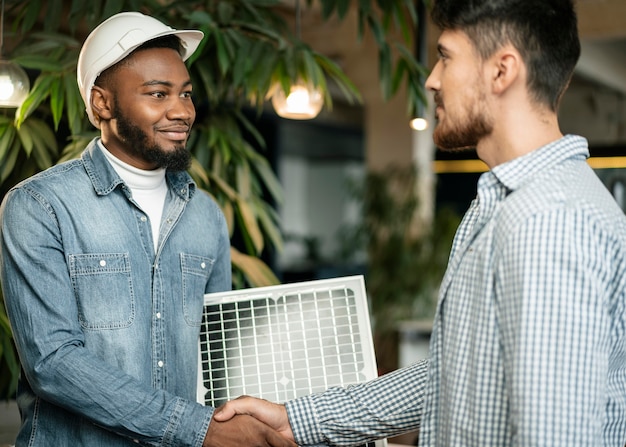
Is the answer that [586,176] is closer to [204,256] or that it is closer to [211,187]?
[204,256]

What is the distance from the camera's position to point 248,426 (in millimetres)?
1703

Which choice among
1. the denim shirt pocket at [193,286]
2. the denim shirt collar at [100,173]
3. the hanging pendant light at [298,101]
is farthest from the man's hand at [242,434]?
the hanging pendant light at [298,101]

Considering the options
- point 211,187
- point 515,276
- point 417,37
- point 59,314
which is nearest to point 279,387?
point 59,314

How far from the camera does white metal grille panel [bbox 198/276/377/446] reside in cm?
182

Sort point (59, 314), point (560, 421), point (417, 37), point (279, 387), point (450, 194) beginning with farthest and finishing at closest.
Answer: point (450, 194)
point (417, 37)
point (279, 387)
point (59, 314)
point (560, 421)

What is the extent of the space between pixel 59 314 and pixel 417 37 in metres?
3.20

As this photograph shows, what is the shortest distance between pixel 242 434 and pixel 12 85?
1262 millimetres

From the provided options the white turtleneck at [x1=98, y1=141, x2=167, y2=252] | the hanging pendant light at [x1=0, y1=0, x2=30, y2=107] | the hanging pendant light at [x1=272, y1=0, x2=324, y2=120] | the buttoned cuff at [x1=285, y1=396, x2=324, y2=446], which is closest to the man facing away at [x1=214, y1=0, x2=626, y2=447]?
the buttoned cuff at [x1=285, y1=396, x2=324, y2=446]

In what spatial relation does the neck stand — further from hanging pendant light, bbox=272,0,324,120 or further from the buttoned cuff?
hanging pendant light, bbox=272,0,324,120

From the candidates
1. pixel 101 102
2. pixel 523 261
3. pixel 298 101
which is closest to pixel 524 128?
pixel 523 261

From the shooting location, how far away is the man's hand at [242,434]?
1.70m

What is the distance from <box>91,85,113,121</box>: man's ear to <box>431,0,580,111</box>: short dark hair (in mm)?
878

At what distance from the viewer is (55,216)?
1.70 m

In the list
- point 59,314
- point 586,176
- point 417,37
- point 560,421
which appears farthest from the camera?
point 417,37
